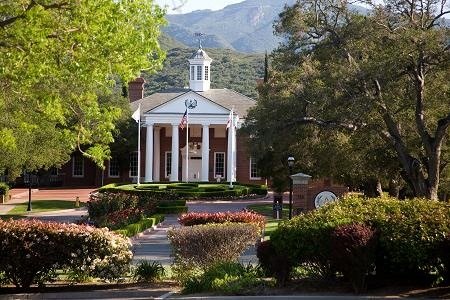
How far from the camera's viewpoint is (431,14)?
82.6 feet

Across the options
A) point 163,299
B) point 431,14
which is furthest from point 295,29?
point 163,299

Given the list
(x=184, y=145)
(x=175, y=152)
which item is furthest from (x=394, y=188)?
(x=184, y=145)

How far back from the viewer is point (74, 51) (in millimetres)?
13414

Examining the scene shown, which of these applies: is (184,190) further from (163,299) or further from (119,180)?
(163,299)

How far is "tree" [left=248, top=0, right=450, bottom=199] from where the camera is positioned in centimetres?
2350

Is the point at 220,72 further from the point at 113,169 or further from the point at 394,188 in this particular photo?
the point at 394,188

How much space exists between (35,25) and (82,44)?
0.98 metres

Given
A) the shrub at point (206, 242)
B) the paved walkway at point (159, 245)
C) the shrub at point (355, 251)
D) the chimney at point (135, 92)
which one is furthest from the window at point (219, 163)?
the shrub at point (355, 251)

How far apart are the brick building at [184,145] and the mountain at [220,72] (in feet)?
167

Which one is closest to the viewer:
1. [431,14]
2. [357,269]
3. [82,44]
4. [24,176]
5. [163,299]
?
[357,269]

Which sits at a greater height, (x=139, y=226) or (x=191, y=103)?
(x=191, y=103)

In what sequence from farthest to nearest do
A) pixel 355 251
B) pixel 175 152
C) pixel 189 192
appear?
pixel 175 152 < pixel 189 192 < pixel 355 251

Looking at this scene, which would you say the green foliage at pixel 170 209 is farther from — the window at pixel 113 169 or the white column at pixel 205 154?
the window at pixel 113 169

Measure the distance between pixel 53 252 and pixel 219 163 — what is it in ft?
189
